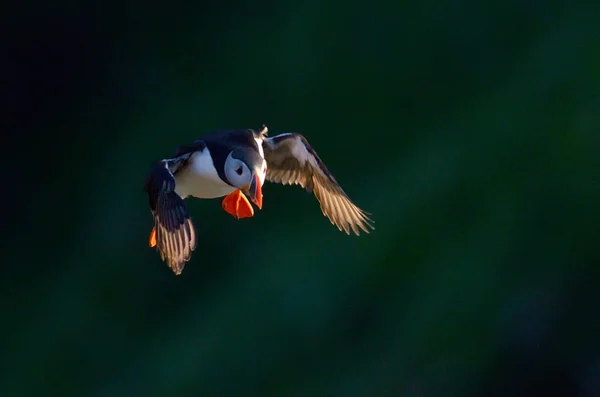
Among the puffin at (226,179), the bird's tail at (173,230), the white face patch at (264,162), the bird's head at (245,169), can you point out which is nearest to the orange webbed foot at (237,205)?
the puffin at (226,179)

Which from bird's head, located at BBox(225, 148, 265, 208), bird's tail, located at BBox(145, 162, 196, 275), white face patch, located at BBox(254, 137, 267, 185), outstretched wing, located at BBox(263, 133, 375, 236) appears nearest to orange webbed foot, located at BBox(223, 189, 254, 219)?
white face patch, located at BBox(254, 137, 267, 185)

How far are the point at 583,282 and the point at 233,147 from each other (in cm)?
294

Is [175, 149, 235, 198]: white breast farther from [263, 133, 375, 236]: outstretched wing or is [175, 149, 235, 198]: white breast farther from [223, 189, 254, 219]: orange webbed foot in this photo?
A: [263, 133, 375, 236]: outstretched wing

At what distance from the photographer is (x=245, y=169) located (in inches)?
152

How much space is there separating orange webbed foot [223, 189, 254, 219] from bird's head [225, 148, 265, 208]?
260 mm

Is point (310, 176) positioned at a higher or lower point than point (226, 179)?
lower

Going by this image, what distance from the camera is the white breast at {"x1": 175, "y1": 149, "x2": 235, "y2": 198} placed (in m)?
4.02

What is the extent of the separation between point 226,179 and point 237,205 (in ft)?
0.90

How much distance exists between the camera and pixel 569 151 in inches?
236

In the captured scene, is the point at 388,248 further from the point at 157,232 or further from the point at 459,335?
the point at 157,232

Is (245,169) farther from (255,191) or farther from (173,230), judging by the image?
(173,230)

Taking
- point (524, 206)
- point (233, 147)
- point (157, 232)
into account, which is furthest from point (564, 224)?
point (157, 232)

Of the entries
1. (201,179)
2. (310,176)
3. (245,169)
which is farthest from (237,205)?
(310,176)

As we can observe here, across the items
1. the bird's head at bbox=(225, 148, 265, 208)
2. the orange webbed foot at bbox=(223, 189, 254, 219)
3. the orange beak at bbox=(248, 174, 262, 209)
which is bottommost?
the orange webbed foot at bbox=(223, 189, 254, 219)
